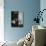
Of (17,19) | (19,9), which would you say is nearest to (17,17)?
(17,19)

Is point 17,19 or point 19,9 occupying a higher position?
point 19,9

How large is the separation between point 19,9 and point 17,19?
1.50 feet

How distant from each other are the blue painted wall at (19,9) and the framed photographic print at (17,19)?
14 cm

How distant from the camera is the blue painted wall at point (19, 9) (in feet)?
19.7

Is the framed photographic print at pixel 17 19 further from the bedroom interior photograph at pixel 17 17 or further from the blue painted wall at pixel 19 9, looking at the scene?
the blue painted wall at pixel 19 9

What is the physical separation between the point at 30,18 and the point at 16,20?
2.09 feet

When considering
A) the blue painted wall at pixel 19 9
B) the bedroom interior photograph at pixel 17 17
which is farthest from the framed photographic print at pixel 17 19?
the blue painted wall at pixel 19 9

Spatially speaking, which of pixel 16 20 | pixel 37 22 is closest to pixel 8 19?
pixel 16 20

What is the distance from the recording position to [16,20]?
609 cm

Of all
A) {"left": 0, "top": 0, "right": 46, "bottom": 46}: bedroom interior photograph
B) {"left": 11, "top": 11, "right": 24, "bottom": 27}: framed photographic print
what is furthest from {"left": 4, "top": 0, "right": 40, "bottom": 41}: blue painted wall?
{"left": 11, "top": 11, "right": 24, "bottom": 27}: framed photographic print

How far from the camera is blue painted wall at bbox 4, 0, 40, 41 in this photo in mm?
5996

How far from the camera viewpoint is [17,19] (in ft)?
20.0

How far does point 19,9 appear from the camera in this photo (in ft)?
19.8

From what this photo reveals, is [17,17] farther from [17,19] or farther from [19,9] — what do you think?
[19,9]
